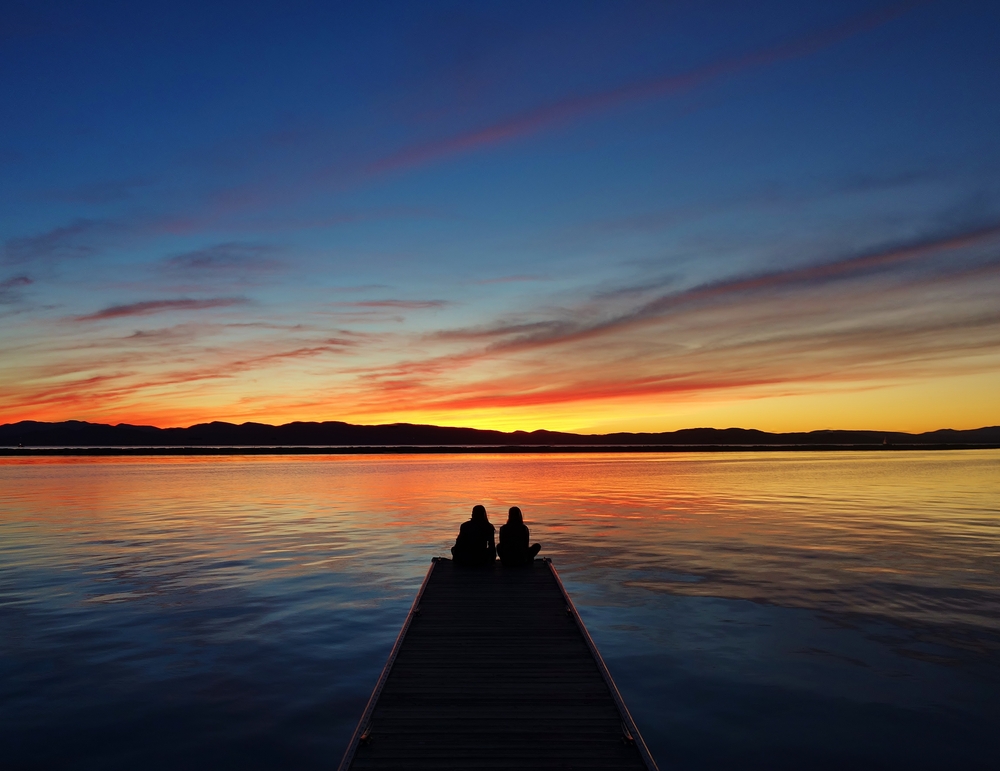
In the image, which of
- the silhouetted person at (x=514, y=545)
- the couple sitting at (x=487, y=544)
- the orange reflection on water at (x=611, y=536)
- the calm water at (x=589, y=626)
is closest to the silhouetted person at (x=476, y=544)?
the couple sitting at (x=487, y=544)

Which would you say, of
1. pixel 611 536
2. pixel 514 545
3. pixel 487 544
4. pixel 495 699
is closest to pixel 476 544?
pixel 487 544

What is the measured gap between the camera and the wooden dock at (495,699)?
8.32 meters

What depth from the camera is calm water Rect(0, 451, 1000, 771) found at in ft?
35.6

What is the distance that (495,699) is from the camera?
10.0 m

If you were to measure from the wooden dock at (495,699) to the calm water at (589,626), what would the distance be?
1600 mm

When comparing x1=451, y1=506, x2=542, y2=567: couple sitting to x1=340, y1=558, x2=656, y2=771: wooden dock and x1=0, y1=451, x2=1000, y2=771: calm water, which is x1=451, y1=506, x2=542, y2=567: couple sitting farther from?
x1=340, y1=558, x2=656, y2=771: wooden dock

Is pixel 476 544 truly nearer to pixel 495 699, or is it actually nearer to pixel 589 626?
pixel 589 626

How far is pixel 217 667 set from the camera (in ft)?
45.2

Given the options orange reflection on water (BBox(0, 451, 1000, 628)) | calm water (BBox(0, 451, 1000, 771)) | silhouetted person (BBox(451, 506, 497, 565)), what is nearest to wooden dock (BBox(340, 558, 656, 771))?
calm water (BBox(0, 451, 1000, 771))

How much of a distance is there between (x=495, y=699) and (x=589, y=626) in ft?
23.7

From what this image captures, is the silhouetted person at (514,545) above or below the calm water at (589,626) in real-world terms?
above

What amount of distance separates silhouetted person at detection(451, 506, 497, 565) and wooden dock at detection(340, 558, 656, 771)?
4008mm

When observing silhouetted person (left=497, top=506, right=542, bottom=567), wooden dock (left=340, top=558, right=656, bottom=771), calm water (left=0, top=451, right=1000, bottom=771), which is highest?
silhouetted person (left=497, top=506, right=542, bottom=567)

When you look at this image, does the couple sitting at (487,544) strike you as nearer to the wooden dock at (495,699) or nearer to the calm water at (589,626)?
the calm water at (589,626)
